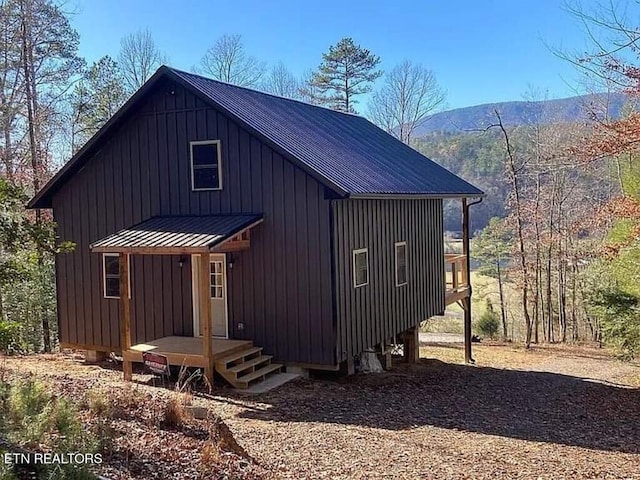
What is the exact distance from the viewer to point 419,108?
31.0 m

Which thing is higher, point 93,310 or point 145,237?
point 145,237

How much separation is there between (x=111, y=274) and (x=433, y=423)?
710 cm

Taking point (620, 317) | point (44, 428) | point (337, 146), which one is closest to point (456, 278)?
point (620, 317)

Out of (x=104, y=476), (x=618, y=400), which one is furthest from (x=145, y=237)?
(x=618, y=400)

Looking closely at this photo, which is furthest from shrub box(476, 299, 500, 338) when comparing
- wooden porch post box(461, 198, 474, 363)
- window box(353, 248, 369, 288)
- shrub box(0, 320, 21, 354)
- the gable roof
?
shrub box(0, 320, 21, 354)

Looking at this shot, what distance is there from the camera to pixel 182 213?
1176 centimetres

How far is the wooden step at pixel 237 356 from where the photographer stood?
1009cm

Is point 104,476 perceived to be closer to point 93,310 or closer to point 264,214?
point 264,214

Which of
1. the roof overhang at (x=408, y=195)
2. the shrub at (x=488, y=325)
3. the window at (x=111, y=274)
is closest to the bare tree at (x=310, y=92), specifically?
the shrub at (x=488, y=325)

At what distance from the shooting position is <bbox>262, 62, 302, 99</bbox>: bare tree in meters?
32.3

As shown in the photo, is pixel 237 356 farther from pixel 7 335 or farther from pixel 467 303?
pixel 467 303

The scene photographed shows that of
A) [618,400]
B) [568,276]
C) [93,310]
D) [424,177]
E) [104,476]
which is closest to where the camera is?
[104,476]

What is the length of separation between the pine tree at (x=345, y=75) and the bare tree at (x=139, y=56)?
8.98 metres

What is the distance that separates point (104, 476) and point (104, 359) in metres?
8.73
